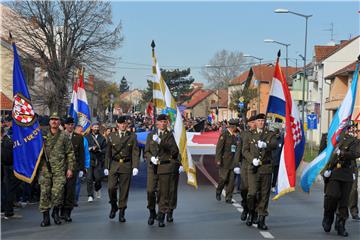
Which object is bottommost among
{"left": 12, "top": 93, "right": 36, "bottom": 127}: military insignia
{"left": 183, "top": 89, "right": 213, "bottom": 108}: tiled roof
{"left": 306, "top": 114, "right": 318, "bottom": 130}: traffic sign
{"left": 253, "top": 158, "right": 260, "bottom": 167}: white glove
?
{"left": 253, "top": 158, "right": 260, "bottom": 167}: white glove

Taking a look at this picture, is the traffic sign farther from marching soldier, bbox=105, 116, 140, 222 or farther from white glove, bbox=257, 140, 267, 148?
white glove, bbox=257, 140, 267, 148

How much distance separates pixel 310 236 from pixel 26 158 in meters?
4.67

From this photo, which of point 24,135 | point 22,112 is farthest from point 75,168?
point 22,112

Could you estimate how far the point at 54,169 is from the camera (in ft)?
36.4

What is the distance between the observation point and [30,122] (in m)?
11.4

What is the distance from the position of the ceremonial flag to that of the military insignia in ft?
7.59

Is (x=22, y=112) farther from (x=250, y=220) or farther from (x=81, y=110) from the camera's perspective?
(x=81, y=110)

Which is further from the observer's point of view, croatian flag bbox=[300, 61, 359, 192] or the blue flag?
the blue flag

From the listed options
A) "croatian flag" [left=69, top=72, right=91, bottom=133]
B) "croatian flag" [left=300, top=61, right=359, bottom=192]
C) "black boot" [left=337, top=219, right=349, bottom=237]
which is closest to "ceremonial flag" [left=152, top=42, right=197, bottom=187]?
"croatian flag" [left=300, top=61, right=359, bottom=192]

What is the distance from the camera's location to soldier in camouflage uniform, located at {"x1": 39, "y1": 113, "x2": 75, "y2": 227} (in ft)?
36.1

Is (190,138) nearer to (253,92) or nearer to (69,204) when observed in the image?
(69,204)

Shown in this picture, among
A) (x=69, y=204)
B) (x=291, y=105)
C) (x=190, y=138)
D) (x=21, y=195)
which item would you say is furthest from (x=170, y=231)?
(x=190, y=138)

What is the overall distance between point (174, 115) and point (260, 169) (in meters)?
2.12

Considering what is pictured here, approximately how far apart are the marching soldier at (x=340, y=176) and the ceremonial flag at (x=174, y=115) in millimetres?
2565
